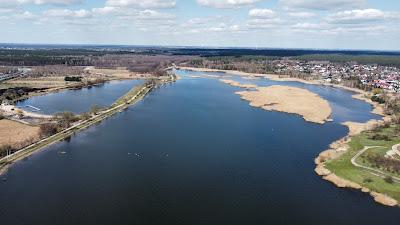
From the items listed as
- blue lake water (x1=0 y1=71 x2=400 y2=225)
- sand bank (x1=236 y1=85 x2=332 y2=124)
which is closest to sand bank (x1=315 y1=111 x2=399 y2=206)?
blue lake water (x1=0 y1=71 x2=400 y2=225)

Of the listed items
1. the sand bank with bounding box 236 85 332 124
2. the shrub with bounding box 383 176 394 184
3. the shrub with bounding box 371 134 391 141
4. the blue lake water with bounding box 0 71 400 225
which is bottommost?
the blue lake water with bounding box 0 71 400 225

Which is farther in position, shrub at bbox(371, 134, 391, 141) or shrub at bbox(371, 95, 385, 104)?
shrub at bbox(371, 95, 385, 104)

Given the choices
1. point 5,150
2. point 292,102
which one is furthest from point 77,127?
point 292,102

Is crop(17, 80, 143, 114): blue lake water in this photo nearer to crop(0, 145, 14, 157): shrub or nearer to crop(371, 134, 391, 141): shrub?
crop(0, 145, 14, 157): shrub

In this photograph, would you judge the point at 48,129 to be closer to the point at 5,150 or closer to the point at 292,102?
the point at 5,150

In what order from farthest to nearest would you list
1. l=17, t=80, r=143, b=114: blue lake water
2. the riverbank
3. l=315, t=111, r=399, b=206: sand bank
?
1. l=17, t=80, r=143, b=114: blue lake water
2. the riverbank
3. l=315, t=111, r=399, b=206: sand bank

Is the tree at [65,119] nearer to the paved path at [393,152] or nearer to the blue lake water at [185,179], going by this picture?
the blue lake water at [185,179]
